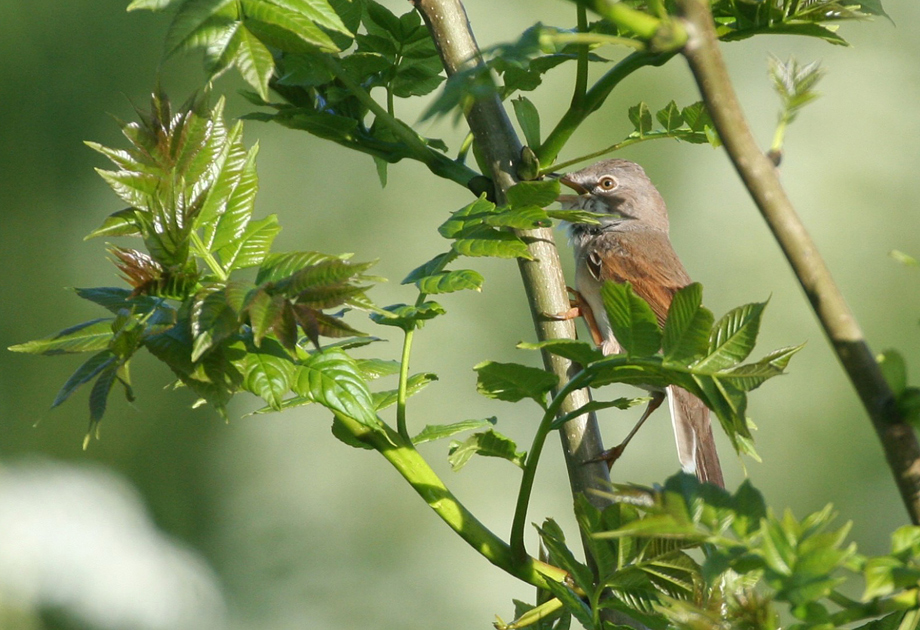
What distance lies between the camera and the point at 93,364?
2.17 ft

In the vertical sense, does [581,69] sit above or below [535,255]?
above

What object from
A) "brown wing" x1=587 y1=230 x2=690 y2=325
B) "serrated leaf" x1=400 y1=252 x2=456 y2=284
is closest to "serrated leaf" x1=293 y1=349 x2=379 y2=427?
"serrated leaf" x1=400 y1=252 x2=456 y2=284

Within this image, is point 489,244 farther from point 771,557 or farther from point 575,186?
point 575,186

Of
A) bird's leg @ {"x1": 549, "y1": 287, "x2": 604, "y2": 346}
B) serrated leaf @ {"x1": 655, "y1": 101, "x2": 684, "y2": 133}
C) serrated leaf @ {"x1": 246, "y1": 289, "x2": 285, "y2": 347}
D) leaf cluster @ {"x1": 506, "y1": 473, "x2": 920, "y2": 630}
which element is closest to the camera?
leaf cluster @ {"x1": 506, "y1": 473, "x2": 920, "y2": 630}

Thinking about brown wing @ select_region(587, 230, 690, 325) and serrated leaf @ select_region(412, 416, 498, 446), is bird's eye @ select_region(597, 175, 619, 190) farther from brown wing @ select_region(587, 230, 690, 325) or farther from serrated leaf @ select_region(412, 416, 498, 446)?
serrated leaf @ select_region(412, 416, 498, 446)

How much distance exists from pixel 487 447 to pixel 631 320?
0.74 ft

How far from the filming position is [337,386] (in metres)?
0.67

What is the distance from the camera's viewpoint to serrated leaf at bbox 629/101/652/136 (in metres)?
0.91

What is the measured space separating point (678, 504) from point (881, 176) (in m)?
1.74

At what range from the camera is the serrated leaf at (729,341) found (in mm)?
609

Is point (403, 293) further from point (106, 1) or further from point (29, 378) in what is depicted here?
point (106, 1)

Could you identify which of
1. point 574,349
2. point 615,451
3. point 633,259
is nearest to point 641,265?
point 633,259

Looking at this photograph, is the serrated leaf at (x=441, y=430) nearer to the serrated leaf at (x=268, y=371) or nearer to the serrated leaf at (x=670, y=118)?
the serrated leaf at (x=268, y=371)

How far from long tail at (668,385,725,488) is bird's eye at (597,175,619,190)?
719 millimetres
